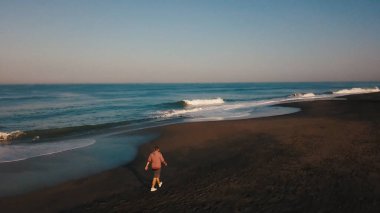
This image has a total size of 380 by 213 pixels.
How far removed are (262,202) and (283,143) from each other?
700 cm

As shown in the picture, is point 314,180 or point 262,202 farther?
point 314,180

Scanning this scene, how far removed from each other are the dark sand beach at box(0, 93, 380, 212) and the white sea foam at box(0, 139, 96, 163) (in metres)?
3.88

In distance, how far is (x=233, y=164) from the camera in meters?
11.4

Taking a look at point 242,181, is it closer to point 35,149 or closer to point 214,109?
point 35,149

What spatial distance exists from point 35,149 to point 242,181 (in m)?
11.4

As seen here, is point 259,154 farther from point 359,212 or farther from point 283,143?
point 359,212

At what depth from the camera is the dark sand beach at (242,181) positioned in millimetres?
7820

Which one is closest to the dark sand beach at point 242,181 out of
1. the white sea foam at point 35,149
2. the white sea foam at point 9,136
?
the white sea foam at point 35,149

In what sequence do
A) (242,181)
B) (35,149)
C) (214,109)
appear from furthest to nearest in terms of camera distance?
(214,109) → (35,149) → (242,181)

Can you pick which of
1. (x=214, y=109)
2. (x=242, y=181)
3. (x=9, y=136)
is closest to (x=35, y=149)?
(x=9, y=136)

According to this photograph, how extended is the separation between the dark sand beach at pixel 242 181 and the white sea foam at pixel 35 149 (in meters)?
3.88

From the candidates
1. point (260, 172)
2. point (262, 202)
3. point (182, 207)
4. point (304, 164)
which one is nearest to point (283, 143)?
point (304, 164)

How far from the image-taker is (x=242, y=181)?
946 cm

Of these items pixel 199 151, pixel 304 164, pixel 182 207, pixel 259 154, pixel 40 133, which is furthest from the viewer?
pixel 40 133
